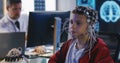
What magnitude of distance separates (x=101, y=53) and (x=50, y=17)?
86 centimetres

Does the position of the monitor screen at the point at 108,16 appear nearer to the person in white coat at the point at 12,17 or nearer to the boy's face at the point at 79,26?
the person in white coat at the point at 12,17

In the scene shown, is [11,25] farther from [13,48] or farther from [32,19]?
[13,48]

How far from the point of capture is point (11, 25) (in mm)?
2846

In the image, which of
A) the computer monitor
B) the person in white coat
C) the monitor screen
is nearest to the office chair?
the computer monitor

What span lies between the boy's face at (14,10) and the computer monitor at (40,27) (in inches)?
20.9

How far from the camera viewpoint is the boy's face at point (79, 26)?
1.81 meters

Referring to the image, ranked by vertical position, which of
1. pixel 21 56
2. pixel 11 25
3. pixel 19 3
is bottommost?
pixel 21 56

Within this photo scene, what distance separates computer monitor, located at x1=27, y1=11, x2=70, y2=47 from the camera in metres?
2.44

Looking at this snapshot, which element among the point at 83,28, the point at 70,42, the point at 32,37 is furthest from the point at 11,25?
the point at 83,28

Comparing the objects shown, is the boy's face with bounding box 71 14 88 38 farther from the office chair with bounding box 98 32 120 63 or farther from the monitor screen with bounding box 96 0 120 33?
the monitor screen with bounding box 96 0 120 33

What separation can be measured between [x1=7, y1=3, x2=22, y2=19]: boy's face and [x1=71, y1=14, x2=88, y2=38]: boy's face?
4.05ft

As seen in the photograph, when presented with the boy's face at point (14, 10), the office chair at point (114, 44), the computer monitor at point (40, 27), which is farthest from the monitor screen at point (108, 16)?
the office chair at point (114, 44)

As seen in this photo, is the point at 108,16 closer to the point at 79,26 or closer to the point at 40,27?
the point at 40,27

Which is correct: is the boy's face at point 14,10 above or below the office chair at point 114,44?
above
